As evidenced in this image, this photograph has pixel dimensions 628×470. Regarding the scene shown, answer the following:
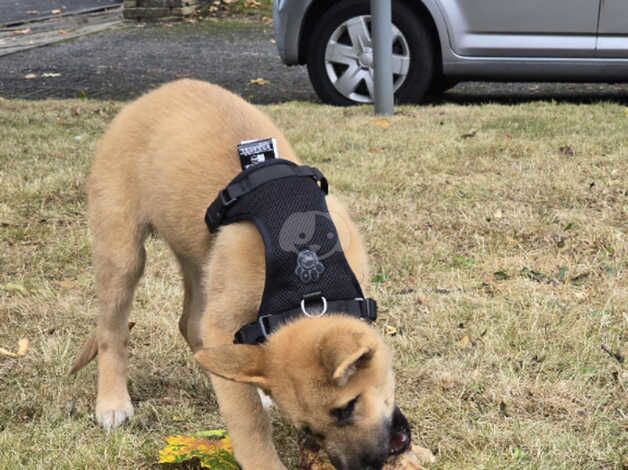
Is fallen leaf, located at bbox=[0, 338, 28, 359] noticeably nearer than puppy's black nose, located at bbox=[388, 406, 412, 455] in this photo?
No

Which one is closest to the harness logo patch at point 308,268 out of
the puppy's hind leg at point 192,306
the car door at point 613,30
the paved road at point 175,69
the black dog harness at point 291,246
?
the black dog harness at point 291,246

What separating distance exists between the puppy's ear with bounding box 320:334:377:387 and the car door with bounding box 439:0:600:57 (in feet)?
18.0

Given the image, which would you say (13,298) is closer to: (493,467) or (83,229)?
(83,229)

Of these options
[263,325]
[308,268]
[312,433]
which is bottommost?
[312,433]

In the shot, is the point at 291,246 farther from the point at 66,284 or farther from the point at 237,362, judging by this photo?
the point at 66,284

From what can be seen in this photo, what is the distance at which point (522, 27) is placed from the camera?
7.12m

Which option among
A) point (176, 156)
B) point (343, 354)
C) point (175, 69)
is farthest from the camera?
point (175, 69)

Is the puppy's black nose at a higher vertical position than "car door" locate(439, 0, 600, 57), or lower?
lower

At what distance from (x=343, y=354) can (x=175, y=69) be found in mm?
8626

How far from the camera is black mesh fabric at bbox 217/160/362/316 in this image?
232cm

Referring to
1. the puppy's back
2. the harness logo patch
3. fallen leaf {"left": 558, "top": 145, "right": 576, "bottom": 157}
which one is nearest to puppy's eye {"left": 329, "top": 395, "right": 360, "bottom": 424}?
the harness logo patch

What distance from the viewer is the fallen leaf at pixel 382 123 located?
6.67m

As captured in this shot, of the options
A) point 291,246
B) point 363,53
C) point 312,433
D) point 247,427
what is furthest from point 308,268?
point 363,53

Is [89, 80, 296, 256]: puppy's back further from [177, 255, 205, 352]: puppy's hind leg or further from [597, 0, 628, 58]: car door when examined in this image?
[597, 0, 628, 58]: car door
